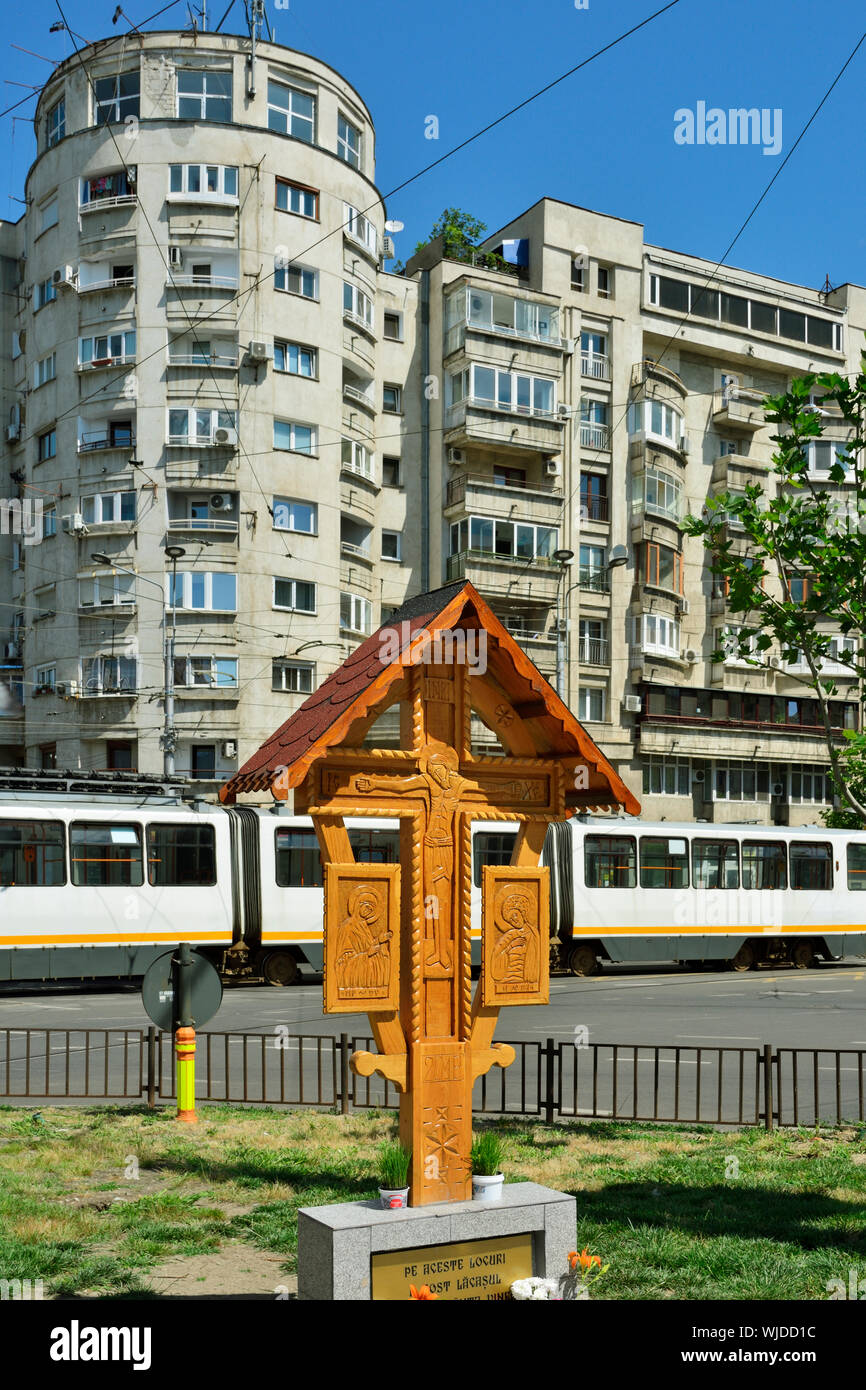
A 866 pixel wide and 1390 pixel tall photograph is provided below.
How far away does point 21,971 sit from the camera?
903 inches

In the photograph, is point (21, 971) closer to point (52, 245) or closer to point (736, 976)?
point (736, 976)

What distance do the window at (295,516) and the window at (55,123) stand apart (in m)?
13.7

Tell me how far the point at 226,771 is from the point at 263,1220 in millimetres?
30803

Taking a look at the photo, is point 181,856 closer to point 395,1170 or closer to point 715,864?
point 715,864

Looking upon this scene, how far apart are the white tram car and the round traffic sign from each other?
37.1 ft

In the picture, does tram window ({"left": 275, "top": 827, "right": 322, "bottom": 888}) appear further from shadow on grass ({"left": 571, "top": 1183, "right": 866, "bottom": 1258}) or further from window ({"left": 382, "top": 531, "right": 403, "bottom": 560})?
window ({"left": 382, "top": 531, "right": 403, "bottom": 560})

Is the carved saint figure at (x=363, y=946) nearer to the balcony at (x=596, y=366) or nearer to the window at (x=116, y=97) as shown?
the window at (x=116, y=97)

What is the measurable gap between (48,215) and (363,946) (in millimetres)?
40306

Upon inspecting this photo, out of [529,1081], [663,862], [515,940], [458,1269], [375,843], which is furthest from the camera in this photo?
[663,862]

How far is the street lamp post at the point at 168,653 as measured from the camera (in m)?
33.8

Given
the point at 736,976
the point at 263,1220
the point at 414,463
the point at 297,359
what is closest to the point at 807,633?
the point at 263,1220

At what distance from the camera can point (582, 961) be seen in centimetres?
2892

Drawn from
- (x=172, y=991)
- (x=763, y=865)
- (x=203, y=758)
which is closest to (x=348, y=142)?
(x=203, y=758)

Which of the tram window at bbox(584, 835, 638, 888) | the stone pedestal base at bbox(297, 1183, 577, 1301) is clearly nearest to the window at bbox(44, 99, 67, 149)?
the tram window at bbox(584, 835, 638, 888)
